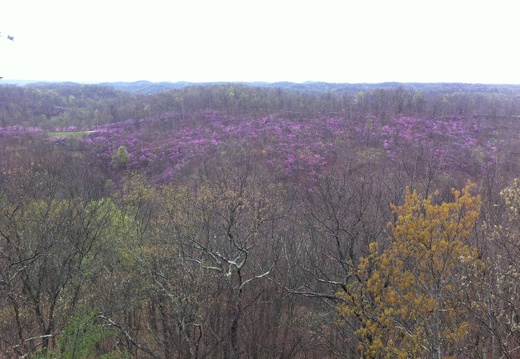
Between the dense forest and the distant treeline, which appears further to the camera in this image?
the distant treeline

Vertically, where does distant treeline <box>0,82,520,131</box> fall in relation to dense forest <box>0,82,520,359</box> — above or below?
above

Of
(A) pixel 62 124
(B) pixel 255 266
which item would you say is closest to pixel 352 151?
(B) pixel 255 266

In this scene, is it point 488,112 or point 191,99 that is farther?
point 191,99

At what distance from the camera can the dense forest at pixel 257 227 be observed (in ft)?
24.9

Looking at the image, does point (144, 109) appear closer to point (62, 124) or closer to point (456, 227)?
point (62, 124)

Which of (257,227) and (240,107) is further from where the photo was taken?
(240,107)

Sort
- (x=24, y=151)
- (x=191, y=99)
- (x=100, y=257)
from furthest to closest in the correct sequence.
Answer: (x=191, y=99), (x=24, y=151), (x=100, y=257)

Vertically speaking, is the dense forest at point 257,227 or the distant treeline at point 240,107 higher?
the distant treeline at point 240,107

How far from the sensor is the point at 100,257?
50.7 feet

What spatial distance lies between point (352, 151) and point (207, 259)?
1727 inches

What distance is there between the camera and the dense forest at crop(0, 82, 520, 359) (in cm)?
759

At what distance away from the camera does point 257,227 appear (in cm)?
1373

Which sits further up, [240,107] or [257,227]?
[240,107]

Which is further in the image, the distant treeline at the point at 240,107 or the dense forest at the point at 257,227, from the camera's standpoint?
the distant treeline at the point at 240,107
